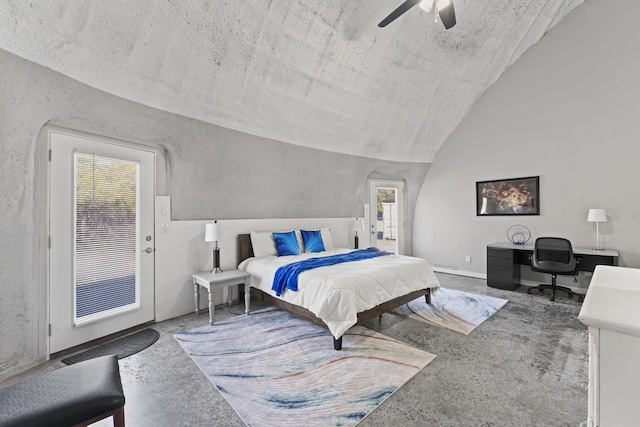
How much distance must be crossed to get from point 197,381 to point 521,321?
359 cm

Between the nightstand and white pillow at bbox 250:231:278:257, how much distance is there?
0.46 metres

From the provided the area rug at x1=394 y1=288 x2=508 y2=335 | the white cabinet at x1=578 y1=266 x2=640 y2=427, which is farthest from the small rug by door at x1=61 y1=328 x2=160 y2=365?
the white cabinet at x1=578 y1=266 x2=640 y2=427

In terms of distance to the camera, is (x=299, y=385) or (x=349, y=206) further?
(x=349, y=206)

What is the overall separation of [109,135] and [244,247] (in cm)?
211

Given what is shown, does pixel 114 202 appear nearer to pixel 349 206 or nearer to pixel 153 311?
pixel 153 311

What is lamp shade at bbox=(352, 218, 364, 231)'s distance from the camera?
5828 millimetres

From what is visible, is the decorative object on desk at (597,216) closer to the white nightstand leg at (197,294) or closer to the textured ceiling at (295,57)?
the textured ceiling at (295,57)

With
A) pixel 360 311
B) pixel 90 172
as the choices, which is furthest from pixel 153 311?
pixel 360 311

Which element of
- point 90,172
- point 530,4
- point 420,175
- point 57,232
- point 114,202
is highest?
point 530,4

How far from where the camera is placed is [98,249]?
2854mm

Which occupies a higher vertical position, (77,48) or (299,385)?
(77,48)

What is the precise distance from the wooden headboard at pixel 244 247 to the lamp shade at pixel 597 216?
16.7 feet

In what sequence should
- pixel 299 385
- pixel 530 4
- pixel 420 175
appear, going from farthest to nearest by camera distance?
pixel 420 175 < pixel 530 4 < pixel 299 385

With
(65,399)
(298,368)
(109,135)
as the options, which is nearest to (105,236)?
(109,135)
